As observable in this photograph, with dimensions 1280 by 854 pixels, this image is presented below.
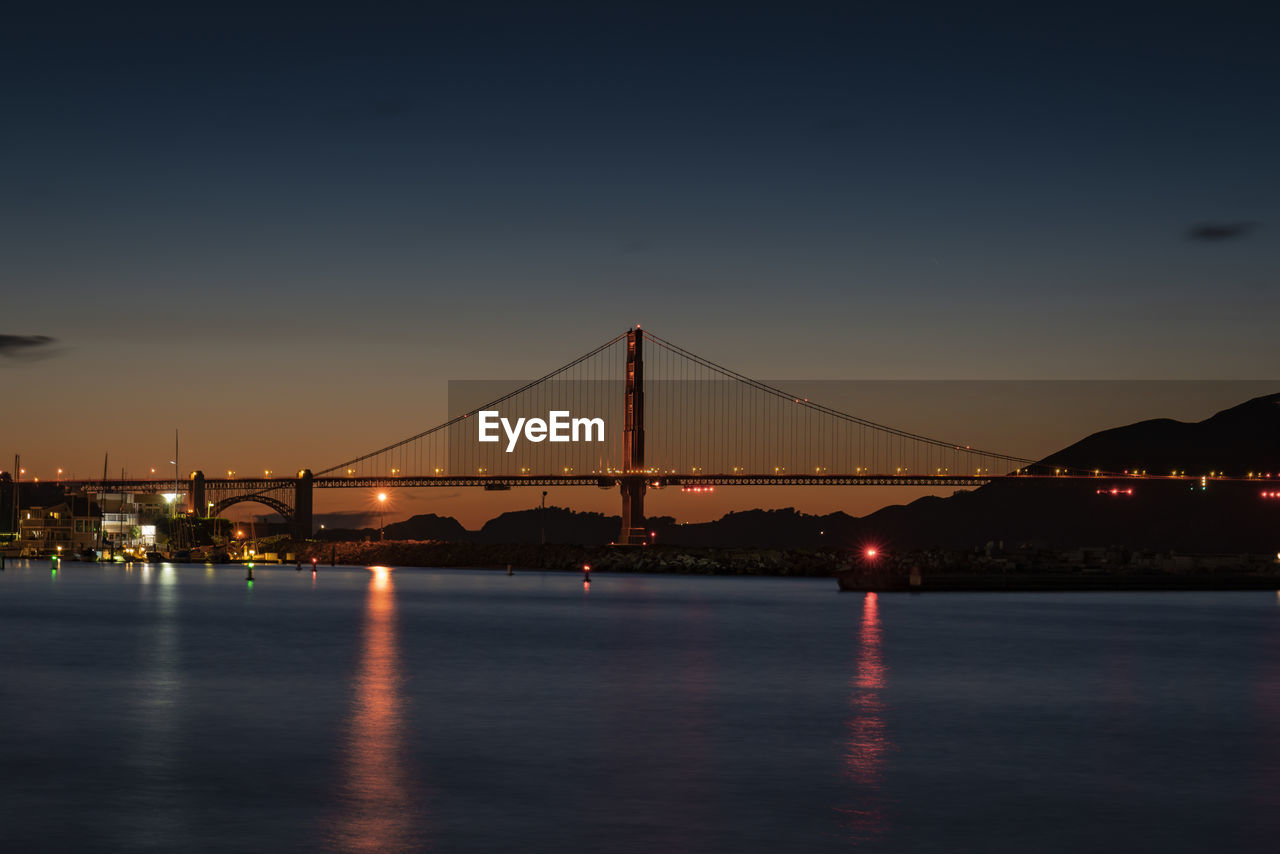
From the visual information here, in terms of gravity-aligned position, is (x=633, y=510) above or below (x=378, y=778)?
above

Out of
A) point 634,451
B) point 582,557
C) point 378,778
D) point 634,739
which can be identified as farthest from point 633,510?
point 378,778

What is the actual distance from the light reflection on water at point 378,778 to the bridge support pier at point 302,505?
12880 cm

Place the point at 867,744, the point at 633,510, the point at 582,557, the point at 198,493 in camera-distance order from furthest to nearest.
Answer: the point at 198,493 → the point at 582,557 → the point at 633,510 → the point at 867,744

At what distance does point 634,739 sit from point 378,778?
5.23 meters

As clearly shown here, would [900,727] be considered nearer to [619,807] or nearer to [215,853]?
[619,807]

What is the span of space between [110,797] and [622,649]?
25.7 meters

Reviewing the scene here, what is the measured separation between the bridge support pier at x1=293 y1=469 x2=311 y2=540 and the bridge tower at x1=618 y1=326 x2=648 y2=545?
40.4 m

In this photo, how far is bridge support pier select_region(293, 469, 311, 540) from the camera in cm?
16075

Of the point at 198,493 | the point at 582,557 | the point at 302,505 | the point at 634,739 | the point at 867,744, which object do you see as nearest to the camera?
the point at 867,744

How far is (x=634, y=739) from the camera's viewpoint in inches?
886

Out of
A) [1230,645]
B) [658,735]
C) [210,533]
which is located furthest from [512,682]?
[210,533]

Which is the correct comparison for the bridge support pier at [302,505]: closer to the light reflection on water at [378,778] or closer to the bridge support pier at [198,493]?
the bridge support pier at [198,493]

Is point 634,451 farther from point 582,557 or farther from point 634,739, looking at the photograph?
point 634,739

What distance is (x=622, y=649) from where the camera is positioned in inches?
→ 1654
